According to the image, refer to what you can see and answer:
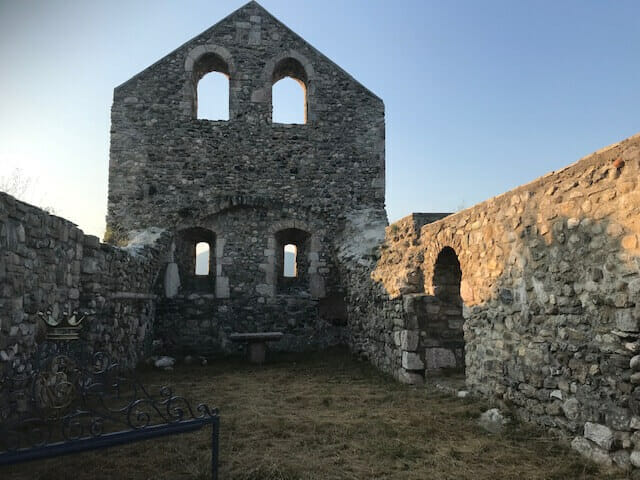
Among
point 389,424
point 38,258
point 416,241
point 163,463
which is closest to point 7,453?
point 163,463

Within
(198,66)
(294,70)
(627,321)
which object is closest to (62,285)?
(627,321)

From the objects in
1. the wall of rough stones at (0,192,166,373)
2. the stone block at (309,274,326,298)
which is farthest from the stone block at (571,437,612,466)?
the stone block at (309,274,326,298)

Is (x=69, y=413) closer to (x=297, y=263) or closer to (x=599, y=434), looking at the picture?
(x=599, y=434)

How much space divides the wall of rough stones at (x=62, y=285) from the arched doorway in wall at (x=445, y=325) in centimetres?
505

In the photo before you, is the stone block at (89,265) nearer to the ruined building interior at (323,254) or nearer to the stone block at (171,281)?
the ruined building interior at (323,254)

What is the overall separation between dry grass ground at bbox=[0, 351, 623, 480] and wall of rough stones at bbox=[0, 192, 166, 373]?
1.60m

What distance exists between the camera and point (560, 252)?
4.48m

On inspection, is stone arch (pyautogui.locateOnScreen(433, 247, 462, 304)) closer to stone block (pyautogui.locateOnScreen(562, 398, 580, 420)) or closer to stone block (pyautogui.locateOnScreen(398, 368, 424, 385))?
stone block (pyautogui.locateOnScreen(398, 368, 424, 385))

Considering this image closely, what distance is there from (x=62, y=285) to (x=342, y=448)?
410 centimetres

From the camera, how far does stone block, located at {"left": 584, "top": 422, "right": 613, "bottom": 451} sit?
3.77 metres

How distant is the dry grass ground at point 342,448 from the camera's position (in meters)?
3.88

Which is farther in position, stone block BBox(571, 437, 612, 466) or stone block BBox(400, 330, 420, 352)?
stone block BBox(400, 330, 420, 352)

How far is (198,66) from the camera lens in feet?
40.8

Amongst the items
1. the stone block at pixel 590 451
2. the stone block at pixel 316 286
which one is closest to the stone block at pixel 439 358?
the stone block at pixel 590 451
